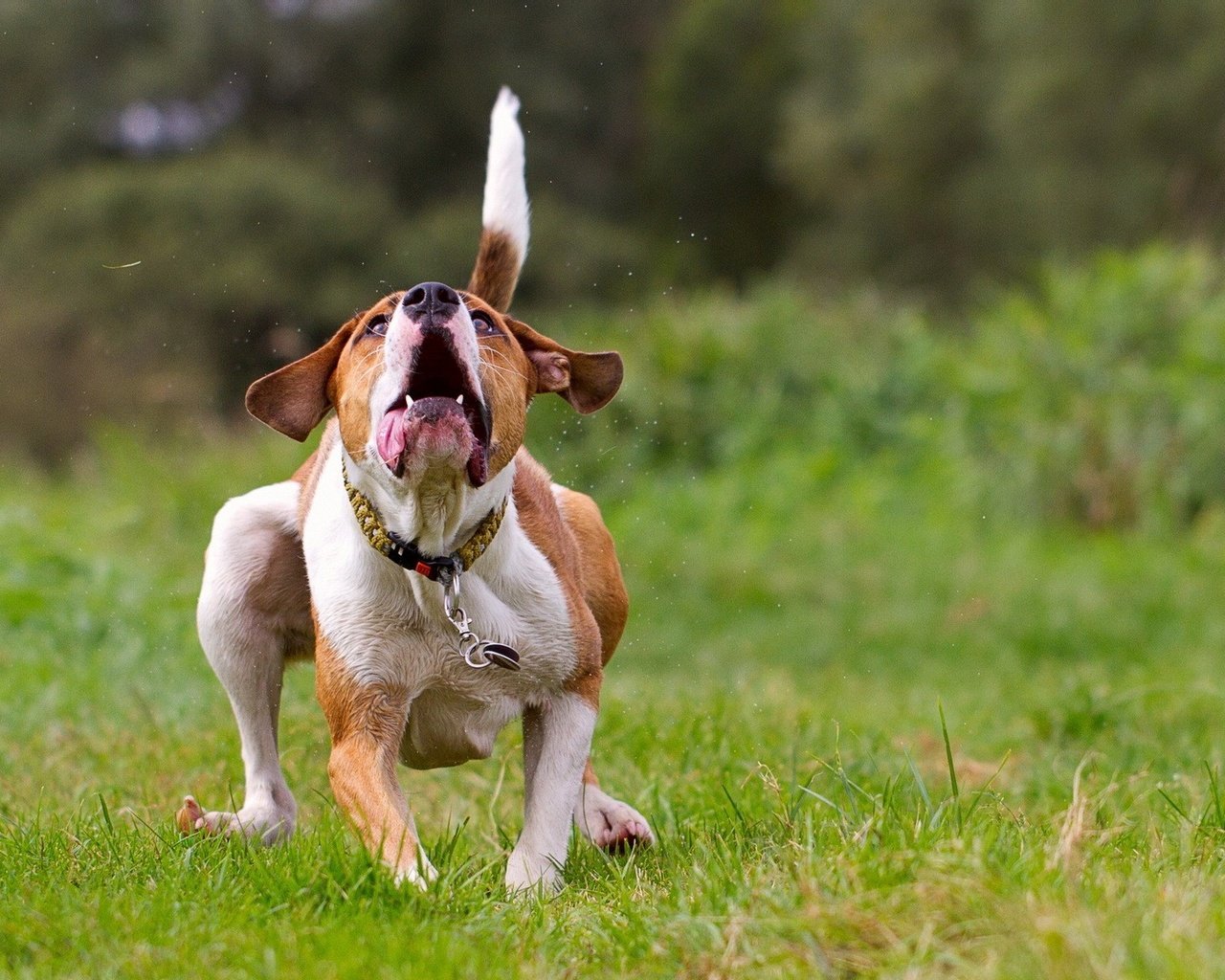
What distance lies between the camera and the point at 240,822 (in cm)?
390

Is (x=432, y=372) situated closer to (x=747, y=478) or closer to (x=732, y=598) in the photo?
(x=732, y=598)

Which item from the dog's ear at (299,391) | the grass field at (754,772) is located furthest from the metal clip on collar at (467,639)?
the dog's ear at (299,391)

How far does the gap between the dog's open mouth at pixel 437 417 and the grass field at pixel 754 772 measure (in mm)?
788

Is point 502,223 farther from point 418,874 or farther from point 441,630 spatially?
point 418,874

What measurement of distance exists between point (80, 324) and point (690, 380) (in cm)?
1175

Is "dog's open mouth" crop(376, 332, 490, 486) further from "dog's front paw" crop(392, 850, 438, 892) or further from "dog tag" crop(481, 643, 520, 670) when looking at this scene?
"dog's front paw" crop(392, 850, 438, 892)

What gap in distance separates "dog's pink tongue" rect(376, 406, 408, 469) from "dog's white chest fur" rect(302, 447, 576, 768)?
0.33 m

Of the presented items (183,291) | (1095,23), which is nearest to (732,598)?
(183,291)

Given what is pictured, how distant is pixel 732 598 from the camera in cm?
1038

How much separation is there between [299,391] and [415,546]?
1.51 feet

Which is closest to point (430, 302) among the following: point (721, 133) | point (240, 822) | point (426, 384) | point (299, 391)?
point (426, 384)

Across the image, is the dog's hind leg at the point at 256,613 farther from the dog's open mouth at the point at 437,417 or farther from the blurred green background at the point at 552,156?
the blurred green background at the point at 552,156

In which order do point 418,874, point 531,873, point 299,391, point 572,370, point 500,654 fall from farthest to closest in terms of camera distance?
point 572,370 → point 299,391 → point 500,654 → point 531,873 → point 418,874

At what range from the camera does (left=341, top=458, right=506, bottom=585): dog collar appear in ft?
11.7
